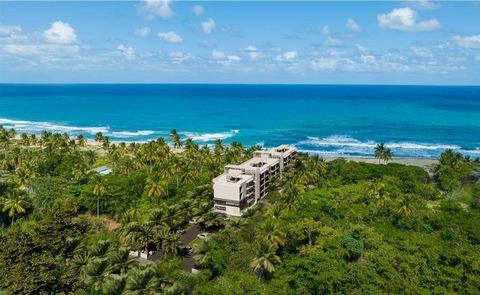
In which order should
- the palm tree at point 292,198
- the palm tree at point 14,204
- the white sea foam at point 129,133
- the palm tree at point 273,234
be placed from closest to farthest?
the palm tree at point 273,234 < the palm tree at point 292,198 < the palm tree at point 14,204 < the white sea foam at point 129,133

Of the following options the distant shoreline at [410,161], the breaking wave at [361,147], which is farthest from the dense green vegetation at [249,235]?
the breaking wave at [361,147]

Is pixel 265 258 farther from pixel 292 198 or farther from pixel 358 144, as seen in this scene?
pixel 358 144

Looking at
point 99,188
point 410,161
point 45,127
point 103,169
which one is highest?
point 45,127

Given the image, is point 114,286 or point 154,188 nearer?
point 114,286

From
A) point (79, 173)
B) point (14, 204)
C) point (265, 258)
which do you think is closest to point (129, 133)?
point (79, 173)

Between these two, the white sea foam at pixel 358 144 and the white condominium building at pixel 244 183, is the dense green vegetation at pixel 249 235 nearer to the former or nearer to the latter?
the white condominium building at pixel 244 183

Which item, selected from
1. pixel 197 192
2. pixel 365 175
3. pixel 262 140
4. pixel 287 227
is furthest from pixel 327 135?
pixel 287 227

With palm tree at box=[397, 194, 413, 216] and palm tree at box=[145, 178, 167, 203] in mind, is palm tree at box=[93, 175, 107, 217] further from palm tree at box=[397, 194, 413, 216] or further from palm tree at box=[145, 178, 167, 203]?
palm tree at box=[397, 194, 413, 216]
